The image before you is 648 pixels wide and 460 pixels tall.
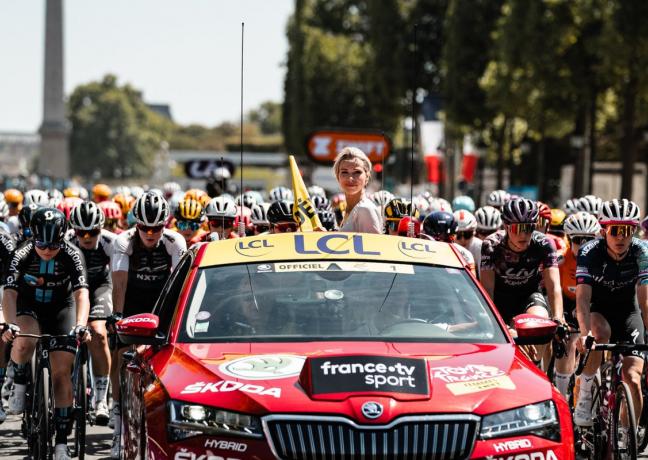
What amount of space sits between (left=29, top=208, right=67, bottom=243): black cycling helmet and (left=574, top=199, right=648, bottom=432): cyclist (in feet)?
11.0

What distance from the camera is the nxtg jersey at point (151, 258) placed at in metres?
10.1

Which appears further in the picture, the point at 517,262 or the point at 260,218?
the point at 260,218

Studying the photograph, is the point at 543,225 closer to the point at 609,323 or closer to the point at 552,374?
the point at 552,374

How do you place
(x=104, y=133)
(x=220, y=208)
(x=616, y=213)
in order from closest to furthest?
(x=616, y=213) → (x=220, y=208) → (x=104, y=133)

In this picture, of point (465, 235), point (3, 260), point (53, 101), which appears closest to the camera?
point (3, 260)

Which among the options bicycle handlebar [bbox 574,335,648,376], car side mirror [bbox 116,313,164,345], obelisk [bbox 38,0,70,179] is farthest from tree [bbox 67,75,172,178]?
car side mirror [bbox 116,313,164,345]

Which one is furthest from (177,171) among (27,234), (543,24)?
(27,234)

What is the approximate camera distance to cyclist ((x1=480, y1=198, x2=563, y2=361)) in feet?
32.5

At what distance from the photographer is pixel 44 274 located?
366 inches

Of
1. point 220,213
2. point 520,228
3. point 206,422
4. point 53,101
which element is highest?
point 53,101

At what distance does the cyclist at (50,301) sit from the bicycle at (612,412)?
3.25 meters

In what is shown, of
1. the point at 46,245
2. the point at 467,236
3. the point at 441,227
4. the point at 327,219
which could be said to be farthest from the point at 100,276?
the point at 467,236

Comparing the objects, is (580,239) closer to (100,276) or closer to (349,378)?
(100,276)

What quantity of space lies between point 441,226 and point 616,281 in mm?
1892
